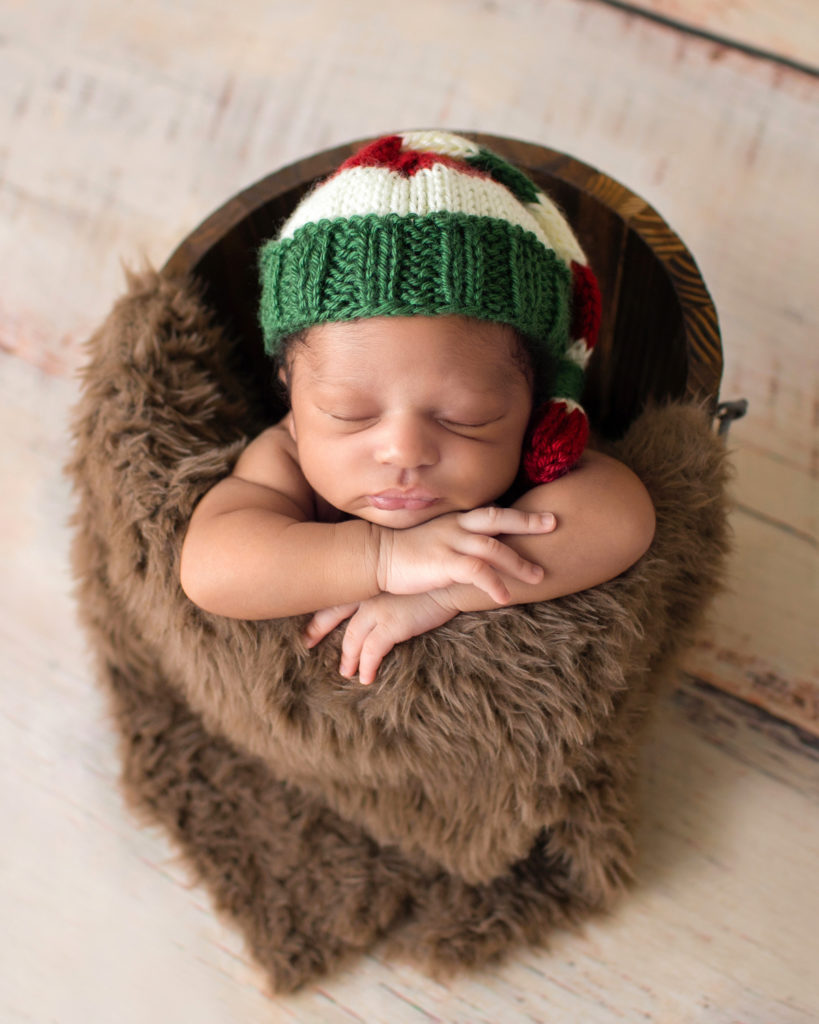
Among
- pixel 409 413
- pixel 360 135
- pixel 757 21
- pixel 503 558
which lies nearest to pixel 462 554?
pixel 503 558

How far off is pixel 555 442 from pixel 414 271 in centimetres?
22

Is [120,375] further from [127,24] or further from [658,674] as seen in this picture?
[127,24]

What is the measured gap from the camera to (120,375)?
100cm

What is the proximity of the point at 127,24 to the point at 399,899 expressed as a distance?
1.60m

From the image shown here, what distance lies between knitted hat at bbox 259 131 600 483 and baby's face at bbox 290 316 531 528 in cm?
2

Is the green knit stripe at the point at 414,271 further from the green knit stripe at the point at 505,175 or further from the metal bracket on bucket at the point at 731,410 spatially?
the metal bracket on bucket at the point at 731,410

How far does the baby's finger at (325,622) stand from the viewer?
35.3 inches

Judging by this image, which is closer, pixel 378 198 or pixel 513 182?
pixel 378 198

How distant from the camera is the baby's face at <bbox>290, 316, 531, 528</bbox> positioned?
32.9 inches

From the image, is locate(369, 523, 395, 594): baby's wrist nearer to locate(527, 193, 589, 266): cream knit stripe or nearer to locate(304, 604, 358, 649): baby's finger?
locate(304, 604, 358, 649): baby's finger

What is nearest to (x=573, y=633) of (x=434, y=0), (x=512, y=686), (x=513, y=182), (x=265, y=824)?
(x=512, y=686)

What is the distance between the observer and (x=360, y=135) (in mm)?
1562

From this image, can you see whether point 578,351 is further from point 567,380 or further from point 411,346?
point 411,346

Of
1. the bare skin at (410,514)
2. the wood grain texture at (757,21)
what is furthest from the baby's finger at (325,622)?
the wood grain texture at (757,21)
